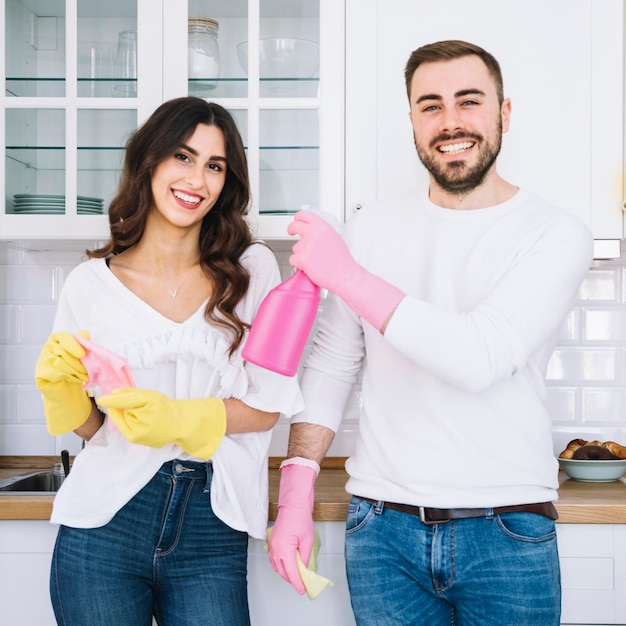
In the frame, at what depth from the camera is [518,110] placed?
1.94 meters

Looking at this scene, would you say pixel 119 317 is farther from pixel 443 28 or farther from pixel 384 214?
pixel 443 28

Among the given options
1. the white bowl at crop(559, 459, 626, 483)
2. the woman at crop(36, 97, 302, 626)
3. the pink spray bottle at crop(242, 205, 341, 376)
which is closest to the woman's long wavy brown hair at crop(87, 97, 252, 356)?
the woman at crop(36, 97, 302, 626)

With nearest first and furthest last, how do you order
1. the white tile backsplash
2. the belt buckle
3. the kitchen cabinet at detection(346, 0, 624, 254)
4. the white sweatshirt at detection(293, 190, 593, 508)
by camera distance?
the white sweatshirt at detection(293, 190, 593, 508)
the belt buckle
the kitchen cabinet at detection(346, 0, 624, 254)
the white tile backsplash

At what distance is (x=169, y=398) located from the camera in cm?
142

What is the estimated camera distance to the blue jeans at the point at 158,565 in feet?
4.58

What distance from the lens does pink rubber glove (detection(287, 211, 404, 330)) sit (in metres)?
1.28

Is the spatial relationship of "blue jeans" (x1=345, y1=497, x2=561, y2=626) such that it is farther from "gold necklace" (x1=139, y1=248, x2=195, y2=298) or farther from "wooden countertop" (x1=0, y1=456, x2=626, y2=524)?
"gold necklace" (x1=139, y1=248, x2=195, y2=298)

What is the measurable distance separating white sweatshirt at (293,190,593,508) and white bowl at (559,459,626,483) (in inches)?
23.0

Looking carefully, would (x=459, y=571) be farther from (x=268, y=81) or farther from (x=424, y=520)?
(x=268, y=81)

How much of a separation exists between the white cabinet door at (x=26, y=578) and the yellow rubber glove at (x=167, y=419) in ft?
1.86

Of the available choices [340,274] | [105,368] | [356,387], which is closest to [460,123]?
[340,274]

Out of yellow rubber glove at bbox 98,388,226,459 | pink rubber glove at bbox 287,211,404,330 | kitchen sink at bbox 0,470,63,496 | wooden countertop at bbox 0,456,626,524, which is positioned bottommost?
kitchen sink at bbox 0,470,63,496

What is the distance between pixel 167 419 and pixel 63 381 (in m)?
0.24

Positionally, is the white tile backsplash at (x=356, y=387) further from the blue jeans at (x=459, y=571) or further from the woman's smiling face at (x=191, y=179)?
the blue jeans at (x=459, y=571)
